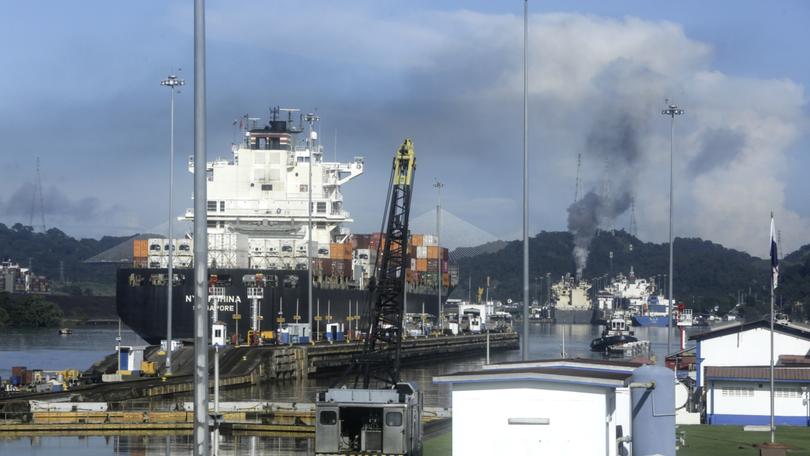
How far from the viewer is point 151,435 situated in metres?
40.9

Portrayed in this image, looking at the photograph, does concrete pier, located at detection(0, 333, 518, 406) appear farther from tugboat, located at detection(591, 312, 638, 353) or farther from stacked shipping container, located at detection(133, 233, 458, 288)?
tugboat, located at detection(591, 312, 638, 353)

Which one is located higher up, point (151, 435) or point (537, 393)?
point (537, 393)

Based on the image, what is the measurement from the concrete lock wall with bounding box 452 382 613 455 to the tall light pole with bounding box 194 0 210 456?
493 centimetres

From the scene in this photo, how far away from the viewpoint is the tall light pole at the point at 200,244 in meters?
20.3

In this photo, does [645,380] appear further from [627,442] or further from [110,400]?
[110,400]

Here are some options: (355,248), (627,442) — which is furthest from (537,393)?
(355,248)

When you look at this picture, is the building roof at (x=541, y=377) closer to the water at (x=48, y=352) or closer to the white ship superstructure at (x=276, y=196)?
the water at (x=48, y=352)

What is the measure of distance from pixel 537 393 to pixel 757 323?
96.8 ft

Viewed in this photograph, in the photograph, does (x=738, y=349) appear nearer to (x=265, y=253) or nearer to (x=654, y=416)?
(x=654, y=416)

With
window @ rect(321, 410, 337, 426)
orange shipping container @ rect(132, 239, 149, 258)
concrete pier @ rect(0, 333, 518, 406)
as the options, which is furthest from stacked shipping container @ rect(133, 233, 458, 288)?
window @ rect(321, 410, 337, 426)

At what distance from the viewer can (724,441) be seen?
113 ft

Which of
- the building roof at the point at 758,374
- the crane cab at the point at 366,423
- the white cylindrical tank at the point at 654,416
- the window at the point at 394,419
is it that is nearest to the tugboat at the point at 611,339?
the building roof at the point at 758,374

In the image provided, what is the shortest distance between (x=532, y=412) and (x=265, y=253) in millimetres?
84826

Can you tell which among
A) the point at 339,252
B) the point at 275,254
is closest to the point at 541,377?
the point at 275,254
